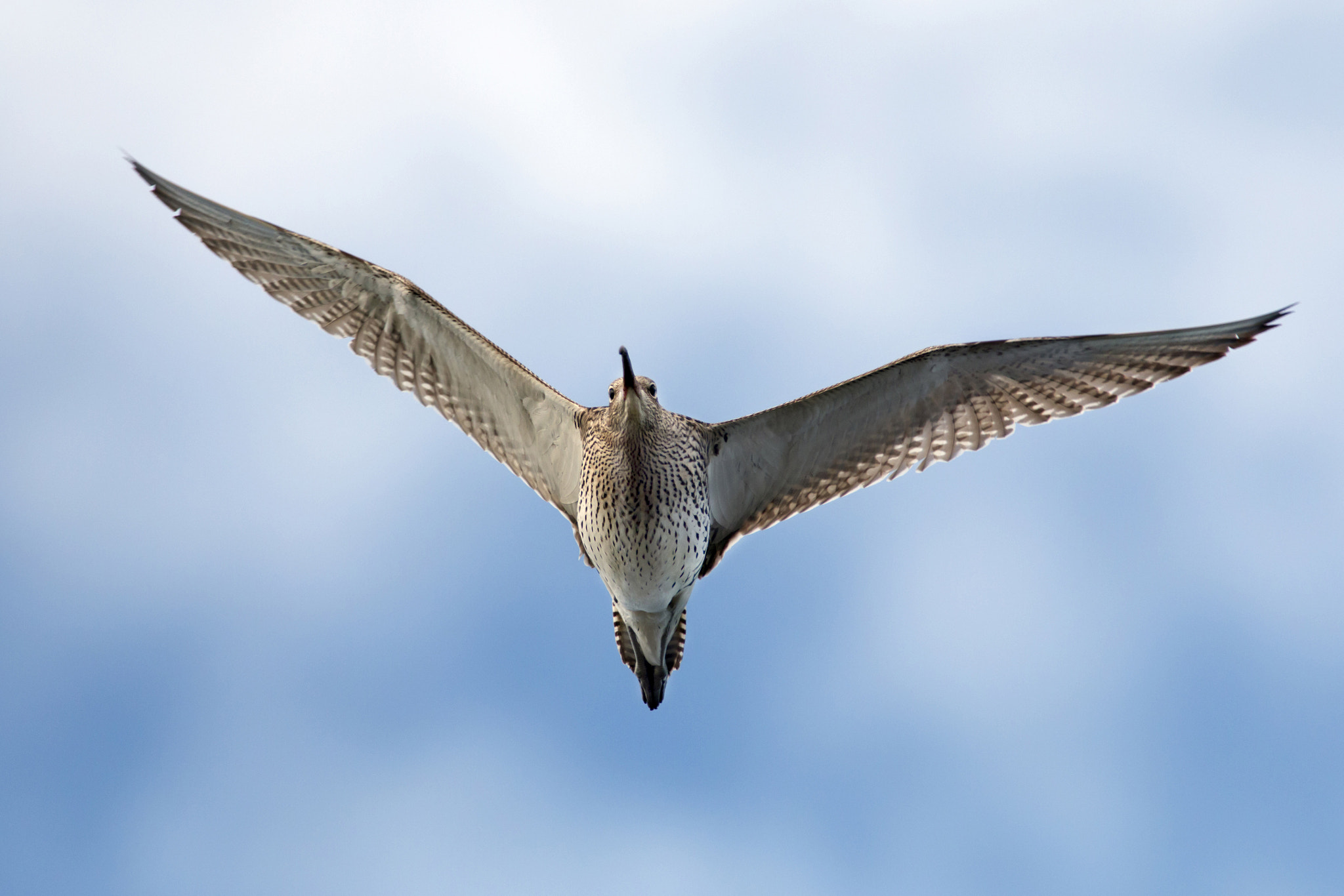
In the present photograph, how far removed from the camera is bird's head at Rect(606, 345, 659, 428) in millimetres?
8625

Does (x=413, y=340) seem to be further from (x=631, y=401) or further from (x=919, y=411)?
(x=919, y=411)

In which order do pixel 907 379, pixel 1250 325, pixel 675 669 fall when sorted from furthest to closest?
pixel 675 669
pixel 907 379
pixel 1250 325

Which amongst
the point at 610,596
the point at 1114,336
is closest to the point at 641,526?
the point at 610,596

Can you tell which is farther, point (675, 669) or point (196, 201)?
point (675, 669)

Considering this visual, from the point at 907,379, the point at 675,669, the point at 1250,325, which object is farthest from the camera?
the point at 675,669

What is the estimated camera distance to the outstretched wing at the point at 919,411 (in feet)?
30.0

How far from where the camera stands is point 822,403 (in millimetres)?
9727

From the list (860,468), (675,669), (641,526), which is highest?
(860,468)

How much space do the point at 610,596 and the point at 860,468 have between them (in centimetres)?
231

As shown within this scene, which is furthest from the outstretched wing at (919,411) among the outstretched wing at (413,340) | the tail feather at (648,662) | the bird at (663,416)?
the outstretched wing at (413,340)

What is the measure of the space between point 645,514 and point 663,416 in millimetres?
775

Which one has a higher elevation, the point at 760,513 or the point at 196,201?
the point at 196,201

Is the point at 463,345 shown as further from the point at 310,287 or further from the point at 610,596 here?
the point at 610,596

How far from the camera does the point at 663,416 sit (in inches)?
364
